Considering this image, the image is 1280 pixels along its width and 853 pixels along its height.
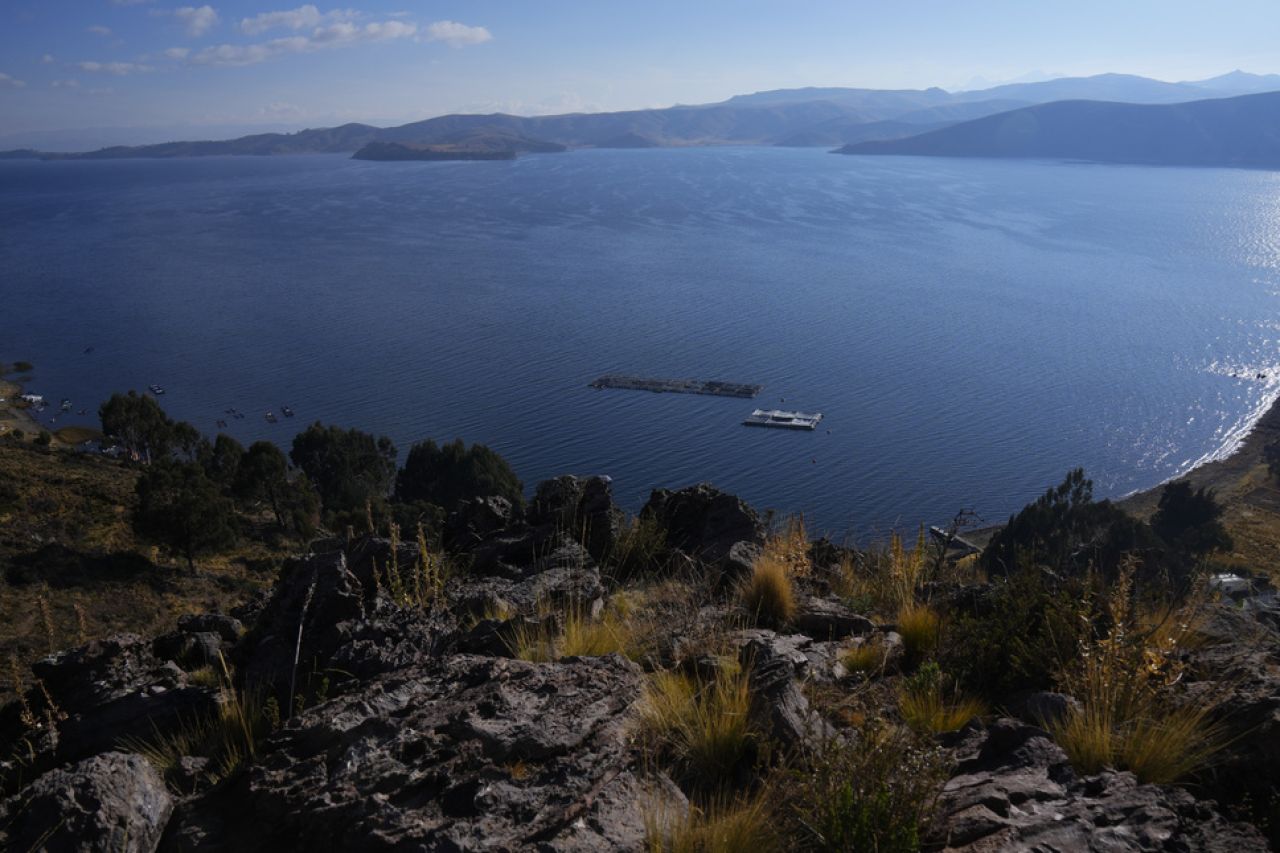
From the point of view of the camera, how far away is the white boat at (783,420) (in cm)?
4088

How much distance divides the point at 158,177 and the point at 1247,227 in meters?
204

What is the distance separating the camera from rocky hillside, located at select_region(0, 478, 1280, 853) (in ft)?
9.74

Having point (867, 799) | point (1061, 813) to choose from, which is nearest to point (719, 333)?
point (1061, 813)

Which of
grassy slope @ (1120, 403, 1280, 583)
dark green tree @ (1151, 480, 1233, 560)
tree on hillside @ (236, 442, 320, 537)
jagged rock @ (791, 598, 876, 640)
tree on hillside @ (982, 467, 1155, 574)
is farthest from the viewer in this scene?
tree on hillside @ (236, 442, 320, 537)

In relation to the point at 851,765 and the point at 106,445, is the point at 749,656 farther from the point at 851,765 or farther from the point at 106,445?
the point at 106,445

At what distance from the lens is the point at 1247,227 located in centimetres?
9738

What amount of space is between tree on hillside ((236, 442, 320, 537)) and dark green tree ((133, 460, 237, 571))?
4441 millimetres

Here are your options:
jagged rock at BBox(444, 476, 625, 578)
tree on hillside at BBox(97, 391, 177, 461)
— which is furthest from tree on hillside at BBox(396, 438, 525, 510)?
jagged rock at BBox(444, 476, 625, 578)

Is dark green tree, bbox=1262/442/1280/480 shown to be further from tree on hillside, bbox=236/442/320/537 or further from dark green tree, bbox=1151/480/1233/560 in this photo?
tree on hillside, bbox=236/442/320/537

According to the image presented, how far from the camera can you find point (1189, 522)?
2869 cm

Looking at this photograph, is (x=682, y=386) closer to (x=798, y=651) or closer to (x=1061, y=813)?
(x=798, y=651)

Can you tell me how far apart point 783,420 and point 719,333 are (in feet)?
50.0

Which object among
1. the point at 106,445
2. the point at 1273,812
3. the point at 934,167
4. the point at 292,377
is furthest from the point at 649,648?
the point at 934,167

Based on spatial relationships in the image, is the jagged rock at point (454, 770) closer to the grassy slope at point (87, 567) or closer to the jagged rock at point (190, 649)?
the jagged rock at point (190, 649)
